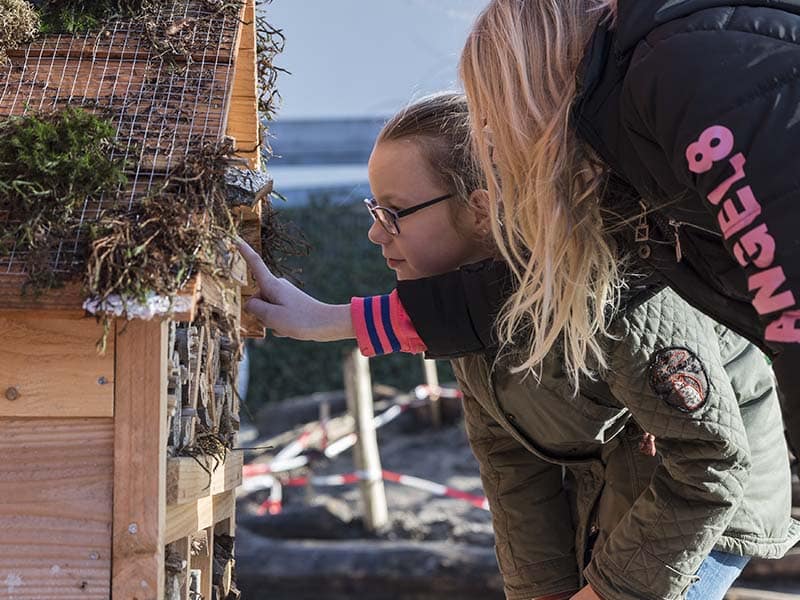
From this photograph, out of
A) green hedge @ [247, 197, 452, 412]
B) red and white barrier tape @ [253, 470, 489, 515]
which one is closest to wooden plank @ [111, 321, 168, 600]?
red and white barrier tape @ [253, 470, 489, 515]

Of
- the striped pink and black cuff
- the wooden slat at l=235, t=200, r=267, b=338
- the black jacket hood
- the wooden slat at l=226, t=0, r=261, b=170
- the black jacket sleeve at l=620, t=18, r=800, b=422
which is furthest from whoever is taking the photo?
the wooden slat at l=226, t=0, r=261, b=170

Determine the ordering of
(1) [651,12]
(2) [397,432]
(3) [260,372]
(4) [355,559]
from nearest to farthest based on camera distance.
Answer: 1. (1) [651,12]
2. (4) [355,559]
3. (2) [397,432]
4. (3) [260,372]

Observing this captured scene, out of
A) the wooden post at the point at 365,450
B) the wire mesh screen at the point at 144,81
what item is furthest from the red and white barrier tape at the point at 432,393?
the wire mesh screen at the point at 144,81

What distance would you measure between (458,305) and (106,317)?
0.73 meters

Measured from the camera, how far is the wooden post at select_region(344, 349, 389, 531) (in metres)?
7.91

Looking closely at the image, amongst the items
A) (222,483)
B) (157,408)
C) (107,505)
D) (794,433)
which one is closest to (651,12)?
(794,433)

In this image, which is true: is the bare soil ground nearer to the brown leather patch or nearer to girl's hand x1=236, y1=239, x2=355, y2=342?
the brown leather patch

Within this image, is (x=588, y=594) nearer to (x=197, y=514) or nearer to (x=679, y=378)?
(x=679, y=378)

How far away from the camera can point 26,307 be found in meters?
1.50

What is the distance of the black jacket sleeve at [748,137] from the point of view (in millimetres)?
1186

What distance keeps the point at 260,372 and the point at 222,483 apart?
11283 mm

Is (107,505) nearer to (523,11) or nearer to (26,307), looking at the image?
(26,307)

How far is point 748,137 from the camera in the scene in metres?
1.21

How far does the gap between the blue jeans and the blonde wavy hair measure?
2.16ft
